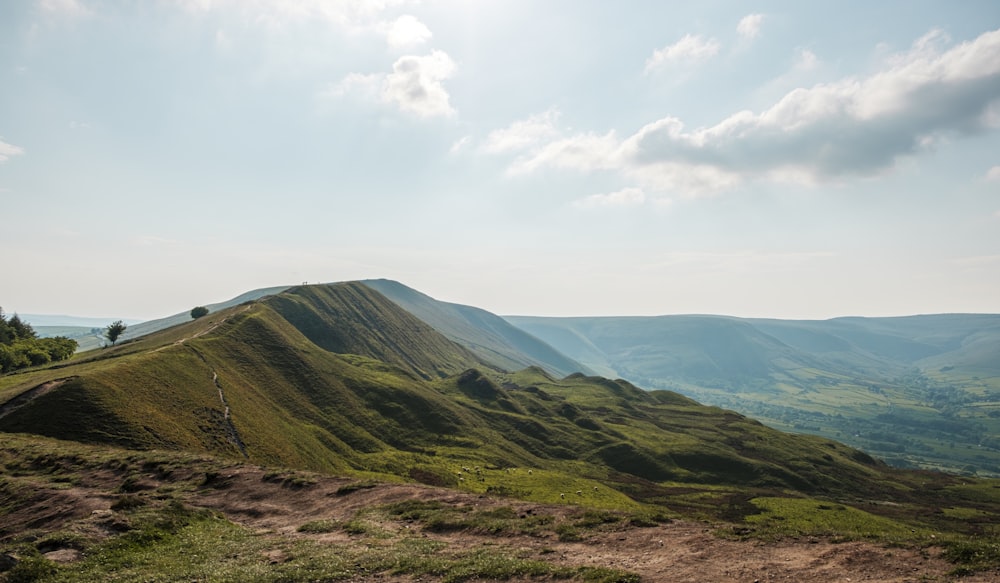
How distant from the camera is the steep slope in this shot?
77.0 meters

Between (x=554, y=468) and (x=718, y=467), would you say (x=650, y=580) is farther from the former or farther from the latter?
(x=718, y=467)

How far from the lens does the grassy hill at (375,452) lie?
46800 mm

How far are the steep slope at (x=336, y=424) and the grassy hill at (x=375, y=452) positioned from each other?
20.5 inches

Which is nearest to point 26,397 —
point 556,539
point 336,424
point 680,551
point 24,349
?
point 336,424

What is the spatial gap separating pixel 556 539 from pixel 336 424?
340 ft

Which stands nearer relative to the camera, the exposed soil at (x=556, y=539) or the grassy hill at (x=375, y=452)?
the exposed soil at (x=556, y=539)

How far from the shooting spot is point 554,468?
14638 centimetres

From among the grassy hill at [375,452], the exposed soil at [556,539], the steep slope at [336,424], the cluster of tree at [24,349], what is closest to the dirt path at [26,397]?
the steep slope at [336,424]

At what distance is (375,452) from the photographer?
4596 inches

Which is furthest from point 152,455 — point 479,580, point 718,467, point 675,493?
point 718,467

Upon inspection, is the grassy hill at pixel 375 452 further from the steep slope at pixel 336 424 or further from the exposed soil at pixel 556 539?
the exposed soil at pixel 556 539

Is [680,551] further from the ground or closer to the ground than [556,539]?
further from the ground

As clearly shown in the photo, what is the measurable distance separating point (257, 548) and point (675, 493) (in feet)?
405

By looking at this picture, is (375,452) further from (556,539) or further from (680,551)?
(680,551)
